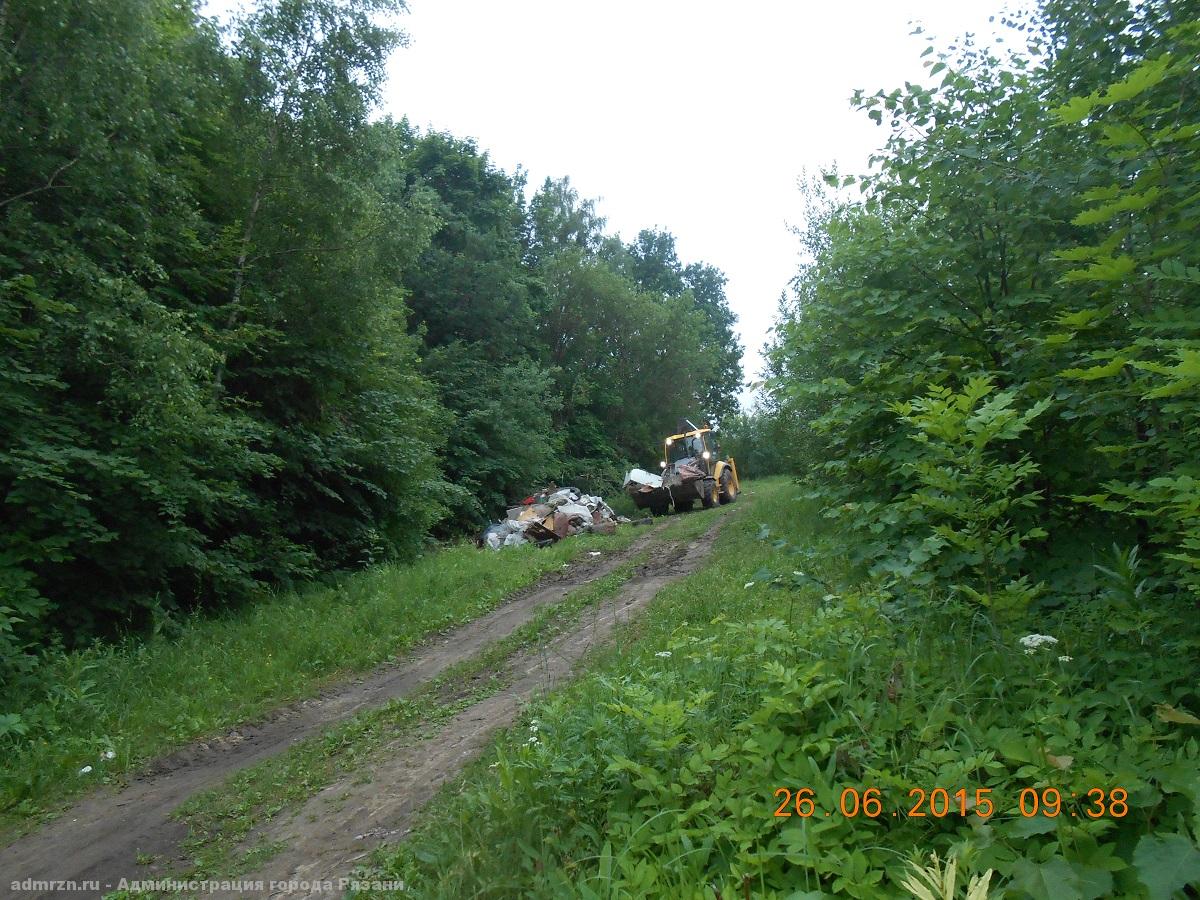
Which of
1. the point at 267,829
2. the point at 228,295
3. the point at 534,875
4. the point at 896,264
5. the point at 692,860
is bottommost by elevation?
the point at 267,829

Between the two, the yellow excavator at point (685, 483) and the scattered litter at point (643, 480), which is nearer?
the yellow excavator at point (685, 483)

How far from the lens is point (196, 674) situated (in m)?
7.43

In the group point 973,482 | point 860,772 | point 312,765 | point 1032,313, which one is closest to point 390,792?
point 312,765

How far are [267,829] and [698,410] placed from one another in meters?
41.2

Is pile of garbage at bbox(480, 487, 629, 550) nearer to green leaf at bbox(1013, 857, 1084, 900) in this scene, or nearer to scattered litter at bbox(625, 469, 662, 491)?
scattered litter at bbox(625, 469, 662, 491)

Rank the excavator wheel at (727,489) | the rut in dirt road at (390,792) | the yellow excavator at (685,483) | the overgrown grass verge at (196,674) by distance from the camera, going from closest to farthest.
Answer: the rut in dirt road at (390,792), the overgrown grass verge at (196,674), the yellow excavator at (685,483), the excavator wheel at (727,489)

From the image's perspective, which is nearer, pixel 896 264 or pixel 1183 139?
pixel 1183 139

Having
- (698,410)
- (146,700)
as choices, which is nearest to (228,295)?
(146,700)

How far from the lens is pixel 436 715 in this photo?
6230 millimetres

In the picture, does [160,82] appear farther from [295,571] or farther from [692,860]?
[692,860]

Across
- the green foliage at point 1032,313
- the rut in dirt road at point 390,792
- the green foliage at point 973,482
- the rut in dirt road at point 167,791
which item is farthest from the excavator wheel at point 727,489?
the green foliage at point 973,482

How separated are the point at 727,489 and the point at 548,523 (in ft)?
27.6

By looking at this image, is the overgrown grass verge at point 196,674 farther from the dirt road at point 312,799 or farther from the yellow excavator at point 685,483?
the yellow excavator at point 685,483

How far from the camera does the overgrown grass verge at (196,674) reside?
5.56 metres
